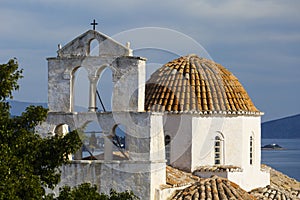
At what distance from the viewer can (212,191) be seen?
80.1 ft

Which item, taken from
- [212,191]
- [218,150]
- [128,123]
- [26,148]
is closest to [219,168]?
[218,150]

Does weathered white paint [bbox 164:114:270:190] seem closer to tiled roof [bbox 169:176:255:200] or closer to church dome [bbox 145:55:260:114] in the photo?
church dome [bbox 145:55:260:114]

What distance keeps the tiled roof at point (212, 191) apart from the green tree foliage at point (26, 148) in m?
6.40

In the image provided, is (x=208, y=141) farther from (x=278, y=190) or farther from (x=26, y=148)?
(x=26, y=148)

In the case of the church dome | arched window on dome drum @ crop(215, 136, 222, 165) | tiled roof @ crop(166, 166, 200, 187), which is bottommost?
tiled roof @ crop(166, 166, 200, 187)

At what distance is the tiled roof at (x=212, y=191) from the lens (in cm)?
2408

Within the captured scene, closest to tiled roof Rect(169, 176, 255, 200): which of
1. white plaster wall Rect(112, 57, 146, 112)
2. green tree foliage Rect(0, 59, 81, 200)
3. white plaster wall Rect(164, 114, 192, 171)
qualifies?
white plaster wall Rect(164, 114, 192, 171)

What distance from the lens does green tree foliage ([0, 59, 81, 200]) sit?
17031mm

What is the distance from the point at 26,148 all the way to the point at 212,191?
8041 millimetres

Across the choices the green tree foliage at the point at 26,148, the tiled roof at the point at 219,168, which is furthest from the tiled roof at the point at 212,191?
the green tree foliage at the point at 26,148

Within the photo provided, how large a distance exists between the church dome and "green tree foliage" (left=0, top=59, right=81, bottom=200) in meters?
9.23

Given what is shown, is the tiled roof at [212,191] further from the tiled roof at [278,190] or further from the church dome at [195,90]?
the church dome at [195,90]

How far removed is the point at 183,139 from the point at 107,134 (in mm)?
4389

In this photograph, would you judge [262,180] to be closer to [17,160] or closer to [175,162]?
[175,162]
